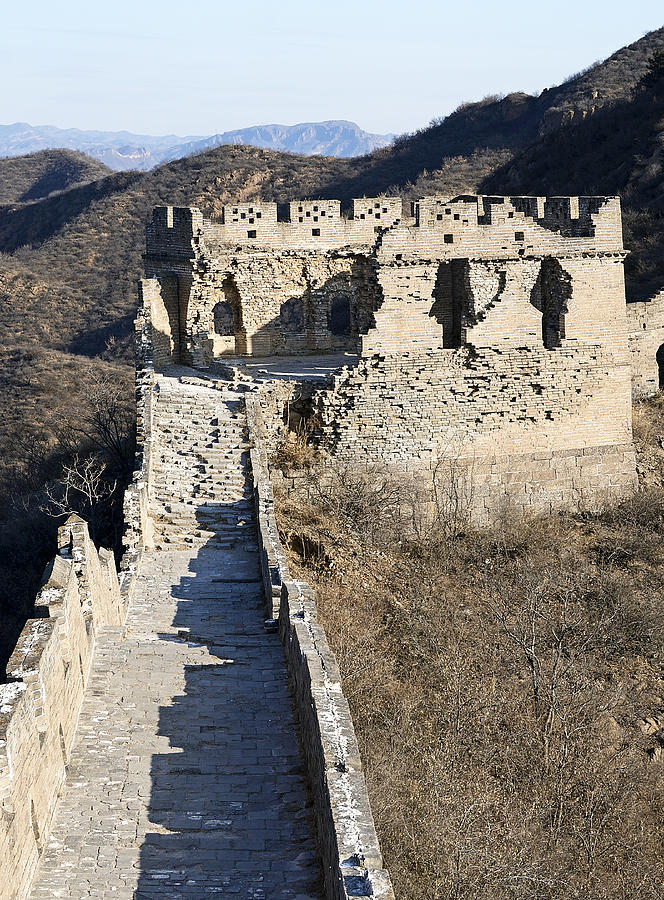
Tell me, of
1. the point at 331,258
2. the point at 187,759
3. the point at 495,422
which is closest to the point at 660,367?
the point at 495,422

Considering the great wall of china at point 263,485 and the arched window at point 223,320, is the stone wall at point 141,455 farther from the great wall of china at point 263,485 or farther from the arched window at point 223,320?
the arched window at point 223,320

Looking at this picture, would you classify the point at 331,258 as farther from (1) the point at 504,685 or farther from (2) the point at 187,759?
(2) the point at 187,759

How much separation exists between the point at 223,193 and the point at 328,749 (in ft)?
168

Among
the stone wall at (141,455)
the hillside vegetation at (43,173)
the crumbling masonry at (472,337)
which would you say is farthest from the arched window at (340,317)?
the hillside vegetation at (43,173)

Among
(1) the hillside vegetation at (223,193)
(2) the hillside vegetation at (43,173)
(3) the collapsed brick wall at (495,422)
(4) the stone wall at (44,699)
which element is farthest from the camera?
(2) the hillside vegetation at (43,173)

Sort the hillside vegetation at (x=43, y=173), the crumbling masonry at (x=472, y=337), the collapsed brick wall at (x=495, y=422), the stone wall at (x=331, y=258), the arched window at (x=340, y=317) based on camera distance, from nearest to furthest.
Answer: the collapsed brick wall at (x=495, y=422) < the crumbling masonry at (x=472, y=337) < the stone wall at (x=331, y=258) < the arched window at (x=340, y=317) < the hillside vegetation at (x=43, y=173)

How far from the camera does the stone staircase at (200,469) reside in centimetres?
1475

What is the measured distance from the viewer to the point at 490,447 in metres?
18.3

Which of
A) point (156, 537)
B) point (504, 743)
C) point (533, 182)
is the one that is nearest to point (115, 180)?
point (533, 182)

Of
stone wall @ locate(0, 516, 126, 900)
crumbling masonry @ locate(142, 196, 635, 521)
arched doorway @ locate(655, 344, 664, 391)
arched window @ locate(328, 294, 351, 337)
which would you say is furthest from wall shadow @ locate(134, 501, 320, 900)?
arched window @ locate(328, 294, 351, 337)

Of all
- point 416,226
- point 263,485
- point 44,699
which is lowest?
point 44,699

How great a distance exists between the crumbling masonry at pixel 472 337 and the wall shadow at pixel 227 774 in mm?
5898

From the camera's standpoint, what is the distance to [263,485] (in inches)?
598

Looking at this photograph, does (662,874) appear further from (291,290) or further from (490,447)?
(291,290)
